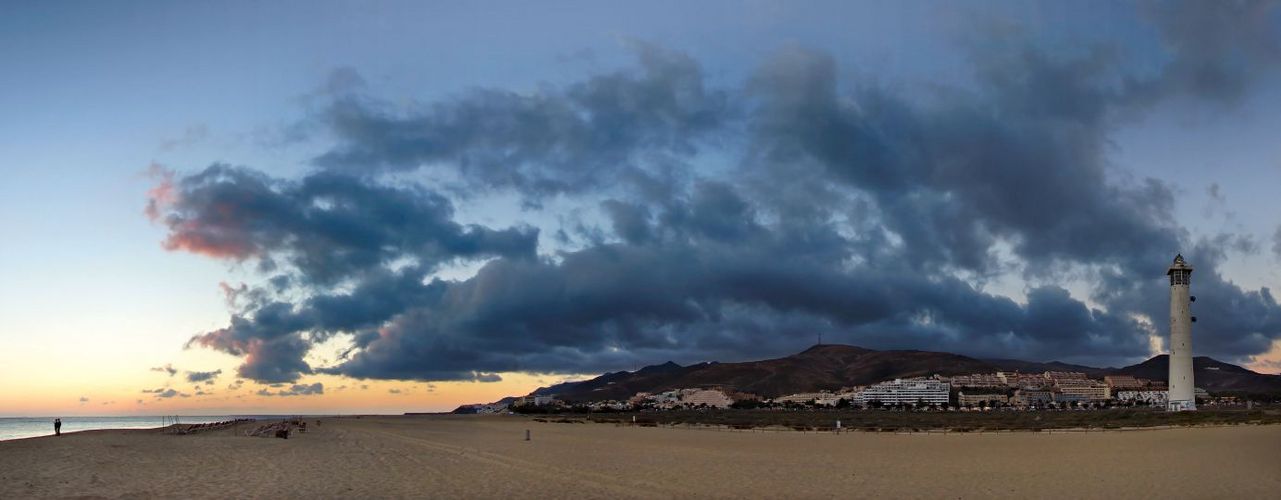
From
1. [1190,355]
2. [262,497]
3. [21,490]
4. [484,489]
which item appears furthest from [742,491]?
[1190,355]

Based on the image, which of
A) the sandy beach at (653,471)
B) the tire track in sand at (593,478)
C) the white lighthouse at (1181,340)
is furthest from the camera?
the white lighthouse at (1181,340)

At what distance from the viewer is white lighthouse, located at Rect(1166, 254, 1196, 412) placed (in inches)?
3558

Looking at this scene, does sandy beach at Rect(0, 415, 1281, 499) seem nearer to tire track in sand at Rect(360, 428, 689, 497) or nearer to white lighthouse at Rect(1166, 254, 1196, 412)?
tire track in sand at Rect(360, 428, 689, 497)

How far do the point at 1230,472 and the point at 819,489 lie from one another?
44.4ft

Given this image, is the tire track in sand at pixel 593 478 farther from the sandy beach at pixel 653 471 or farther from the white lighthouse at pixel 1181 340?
the white lighthouse at pixel 1181 340

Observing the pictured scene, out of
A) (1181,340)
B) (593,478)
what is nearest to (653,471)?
(593,478)

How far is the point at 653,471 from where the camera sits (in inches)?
1044

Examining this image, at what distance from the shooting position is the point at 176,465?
28.7 metres

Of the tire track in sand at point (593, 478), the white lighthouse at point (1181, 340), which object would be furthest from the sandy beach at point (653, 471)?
the white lighthouse at point (1181, 340)

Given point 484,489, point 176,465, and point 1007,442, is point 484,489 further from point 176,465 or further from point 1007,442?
point 1007,442

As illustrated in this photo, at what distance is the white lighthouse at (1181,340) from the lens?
90375 mm

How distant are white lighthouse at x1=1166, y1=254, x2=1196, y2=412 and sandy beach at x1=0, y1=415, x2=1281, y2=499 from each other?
59.5 metres

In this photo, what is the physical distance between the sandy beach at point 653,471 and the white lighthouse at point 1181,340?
59473 millimetres

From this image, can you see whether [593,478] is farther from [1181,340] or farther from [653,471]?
[1181,340]
